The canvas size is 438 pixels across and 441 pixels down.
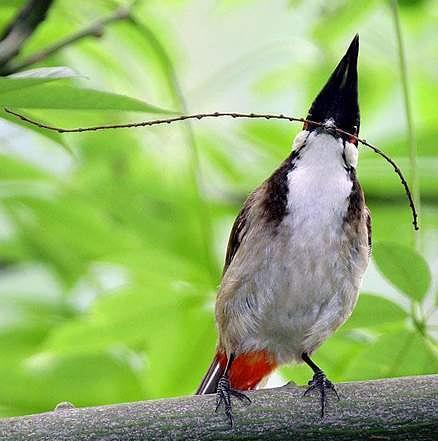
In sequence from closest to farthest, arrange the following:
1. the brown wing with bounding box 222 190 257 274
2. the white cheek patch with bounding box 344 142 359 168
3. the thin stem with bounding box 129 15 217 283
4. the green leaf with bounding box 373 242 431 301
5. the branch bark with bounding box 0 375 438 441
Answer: the branch bark with bounding box 0 375 438 441
the green leaf with bounding box 373 242 431 301
the thin stem with bounding box 129 15 217 283
the white cheek patch with bounding box 344 142 359 168
the brown wing with bounding box 222 190 257 274

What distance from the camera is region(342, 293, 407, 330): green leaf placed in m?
1.98

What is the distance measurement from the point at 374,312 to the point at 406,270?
0.17 metres

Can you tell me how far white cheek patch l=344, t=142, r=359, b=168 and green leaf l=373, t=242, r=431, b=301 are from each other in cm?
75

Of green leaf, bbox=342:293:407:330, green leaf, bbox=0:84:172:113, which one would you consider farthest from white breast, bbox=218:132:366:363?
green leaf, bbox=0:84:172:113

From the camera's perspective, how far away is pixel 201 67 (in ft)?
12.8

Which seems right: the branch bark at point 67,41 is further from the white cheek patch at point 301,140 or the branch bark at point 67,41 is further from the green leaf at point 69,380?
the green leaf at point 69,380

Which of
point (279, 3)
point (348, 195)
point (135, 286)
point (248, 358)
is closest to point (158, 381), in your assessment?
point (135, 286)

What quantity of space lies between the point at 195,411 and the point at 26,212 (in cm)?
118

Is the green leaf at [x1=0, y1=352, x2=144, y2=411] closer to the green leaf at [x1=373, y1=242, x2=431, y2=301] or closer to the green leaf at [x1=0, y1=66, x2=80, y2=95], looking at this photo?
the green leaf at [x1=373, y1=242, x2=431, y2=301]

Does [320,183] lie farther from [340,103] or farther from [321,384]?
[321,384]

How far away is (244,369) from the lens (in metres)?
2.89

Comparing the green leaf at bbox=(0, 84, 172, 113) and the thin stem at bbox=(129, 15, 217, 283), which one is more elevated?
the thin stem at bbox=(129, 15, 217, 283)

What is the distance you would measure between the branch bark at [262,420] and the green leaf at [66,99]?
1.84ft

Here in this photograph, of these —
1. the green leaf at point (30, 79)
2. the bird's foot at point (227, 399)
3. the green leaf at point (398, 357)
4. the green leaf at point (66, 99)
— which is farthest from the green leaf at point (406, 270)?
the green leaf at point (30, 79)
